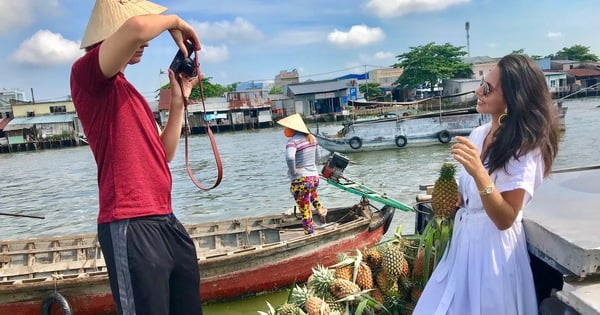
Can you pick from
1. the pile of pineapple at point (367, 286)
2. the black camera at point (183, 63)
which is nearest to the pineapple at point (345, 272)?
the pile of pineapple at point (367, 286)

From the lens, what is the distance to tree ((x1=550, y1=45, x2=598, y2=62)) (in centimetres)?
5829

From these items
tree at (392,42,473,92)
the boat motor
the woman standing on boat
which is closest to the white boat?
the boat motor

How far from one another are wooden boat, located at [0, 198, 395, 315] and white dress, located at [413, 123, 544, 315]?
334 centimetres

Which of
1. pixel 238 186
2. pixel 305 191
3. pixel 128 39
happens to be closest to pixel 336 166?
pixel 305 191

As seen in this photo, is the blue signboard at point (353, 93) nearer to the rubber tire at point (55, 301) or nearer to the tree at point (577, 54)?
the tree at point (577, 54)

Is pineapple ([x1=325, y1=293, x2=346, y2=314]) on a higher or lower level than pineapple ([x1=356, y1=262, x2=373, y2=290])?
lower

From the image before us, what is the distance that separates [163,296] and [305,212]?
4.47 metres

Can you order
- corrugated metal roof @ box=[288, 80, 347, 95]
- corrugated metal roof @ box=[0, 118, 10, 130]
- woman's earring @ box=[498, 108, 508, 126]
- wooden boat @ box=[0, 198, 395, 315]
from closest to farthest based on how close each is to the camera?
woman's earring @ box=[498, 108, 508, 126] < wooden boat @ box=[0, 198, 395, 315] < corrugated metal roof @ box=[0, 118, 10, 130] < corrugated metal roof @ box=[288, 80, 347, 95]

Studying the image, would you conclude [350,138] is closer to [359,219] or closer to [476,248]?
[359,219]

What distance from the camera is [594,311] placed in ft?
4.07

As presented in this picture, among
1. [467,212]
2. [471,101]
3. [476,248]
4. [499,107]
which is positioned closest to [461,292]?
[476,248]

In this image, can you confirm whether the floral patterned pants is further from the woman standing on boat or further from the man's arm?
the man's arm

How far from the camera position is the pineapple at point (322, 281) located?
2570 mm

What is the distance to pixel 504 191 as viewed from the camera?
1.67 m
